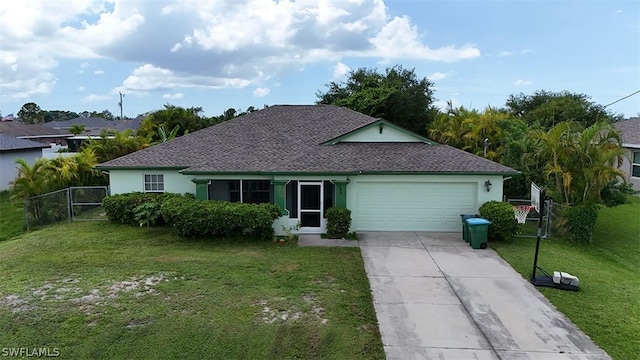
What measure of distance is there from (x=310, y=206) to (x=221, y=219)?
10.3 ft

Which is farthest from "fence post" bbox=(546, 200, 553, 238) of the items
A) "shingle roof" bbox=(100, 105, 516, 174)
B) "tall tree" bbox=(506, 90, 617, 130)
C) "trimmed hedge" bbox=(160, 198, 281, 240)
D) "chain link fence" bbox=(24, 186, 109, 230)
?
"tall tree" bbox=(506, 90, 617, 130)

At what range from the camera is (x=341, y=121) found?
21188 millimetres

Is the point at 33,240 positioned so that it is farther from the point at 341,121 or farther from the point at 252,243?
the point at 341,121

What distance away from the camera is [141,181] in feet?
55.0

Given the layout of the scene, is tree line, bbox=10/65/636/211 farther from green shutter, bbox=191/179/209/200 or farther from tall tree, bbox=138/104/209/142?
green shutter, bbox=191/179/209/200

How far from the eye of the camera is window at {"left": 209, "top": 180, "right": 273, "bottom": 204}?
15.8 metres

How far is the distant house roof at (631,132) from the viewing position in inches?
960

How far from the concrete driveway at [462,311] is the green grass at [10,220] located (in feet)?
42.7

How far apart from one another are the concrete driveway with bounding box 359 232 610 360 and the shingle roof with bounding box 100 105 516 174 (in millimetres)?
3508

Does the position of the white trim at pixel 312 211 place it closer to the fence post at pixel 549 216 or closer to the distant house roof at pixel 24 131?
the fence post at pixel 549 216

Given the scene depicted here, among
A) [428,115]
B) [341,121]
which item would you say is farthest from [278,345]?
[428,115]

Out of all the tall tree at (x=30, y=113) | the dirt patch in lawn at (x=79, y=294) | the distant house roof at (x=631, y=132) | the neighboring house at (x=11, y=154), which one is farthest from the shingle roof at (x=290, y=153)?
the tall tree at (x=30, y=113)

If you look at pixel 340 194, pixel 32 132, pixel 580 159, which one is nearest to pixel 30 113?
pixel 32 132

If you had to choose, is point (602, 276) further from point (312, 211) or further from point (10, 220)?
point (10, 220)
